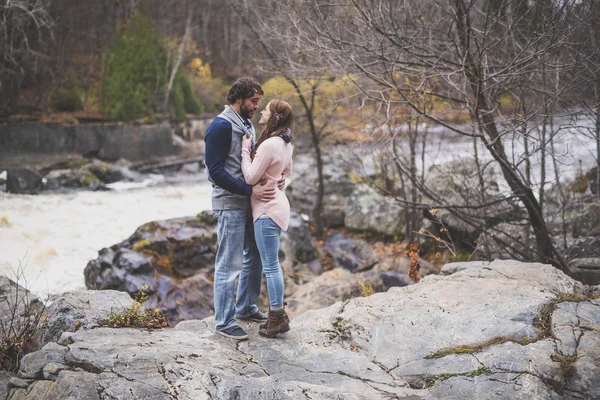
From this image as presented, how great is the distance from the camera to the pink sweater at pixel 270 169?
379 cm

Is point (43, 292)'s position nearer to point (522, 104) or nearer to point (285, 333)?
point (285, 333)

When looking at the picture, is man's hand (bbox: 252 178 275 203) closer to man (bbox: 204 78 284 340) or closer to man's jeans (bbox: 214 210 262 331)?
man (bbox: 204 78 284 340)

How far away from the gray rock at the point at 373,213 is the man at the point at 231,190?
8.07 metres

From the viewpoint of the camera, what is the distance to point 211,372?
3262 millimetres

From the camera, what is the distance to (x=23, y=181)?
14656 millimetres

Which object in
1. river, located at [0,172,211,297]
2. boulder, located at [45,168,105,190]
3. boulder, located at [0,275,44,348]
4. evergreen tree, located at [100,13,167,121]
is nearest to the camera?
boulder, located at [0,275,44,348]

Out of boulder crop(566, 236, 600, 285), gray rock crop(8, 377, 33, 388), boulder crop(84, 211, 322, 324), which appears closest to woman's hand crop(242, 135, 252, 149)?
gray rock crop(8, 377, 33, 388)

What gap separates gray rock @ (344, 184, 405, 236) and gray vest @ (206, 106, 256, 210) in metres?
8.26

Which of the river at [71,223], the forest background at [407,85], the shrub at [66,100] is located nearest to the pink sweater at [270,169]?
the forest background at [407,85]

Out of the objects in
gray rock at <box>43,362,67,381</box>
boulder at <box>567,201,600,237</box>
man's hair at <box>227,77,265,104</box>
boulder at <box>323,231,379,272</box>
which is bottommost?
boulder at <box>323,231,379,272</box>

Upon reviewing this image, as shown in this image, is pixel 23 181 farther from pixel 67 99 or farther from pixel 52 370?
pixel 52 370

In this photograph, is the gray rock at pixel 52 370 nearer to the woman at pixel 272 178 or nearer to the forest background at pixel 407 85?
the woman at pixel 272 178

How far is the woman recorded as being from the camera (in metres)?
3.82

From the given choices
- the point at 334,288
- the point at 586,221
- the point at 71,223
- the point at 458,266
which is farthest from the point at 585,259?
the point at 71,223
